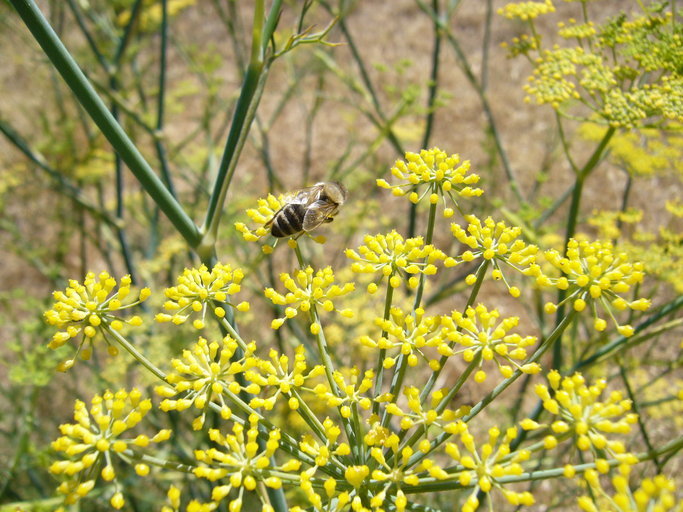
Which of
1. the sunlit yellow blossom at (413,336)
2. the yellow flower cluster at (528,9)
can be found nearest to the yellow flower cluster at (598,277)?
the sunlit yellow blossom at (413,336)

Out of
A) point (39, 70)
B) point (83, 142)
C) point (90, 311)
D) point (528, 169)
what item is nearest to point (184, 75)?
point (83, 142)

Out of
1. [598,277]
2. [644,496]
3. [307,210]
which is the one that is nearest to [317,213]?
[307,210]

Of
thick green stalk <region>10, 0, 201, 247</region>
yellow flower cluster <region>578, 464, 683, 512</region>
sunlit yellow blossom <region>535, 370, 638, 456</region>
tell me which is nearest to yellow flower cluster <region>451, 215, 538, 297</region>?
sunlit yellow blossom <region>535, 370, 638, 456</region>

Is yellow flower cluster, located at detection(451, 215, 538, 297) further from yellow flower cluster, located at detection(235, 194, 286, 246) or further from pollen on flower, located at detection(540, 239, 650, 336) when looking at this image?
yellow flower cluster, located at detection(235, 194, 286, 246)

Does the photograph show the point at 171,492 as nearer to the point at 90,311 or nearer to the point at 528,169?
the point at 90,311

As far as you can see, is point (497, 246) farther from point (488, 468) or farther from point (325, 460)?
point (325, 460)

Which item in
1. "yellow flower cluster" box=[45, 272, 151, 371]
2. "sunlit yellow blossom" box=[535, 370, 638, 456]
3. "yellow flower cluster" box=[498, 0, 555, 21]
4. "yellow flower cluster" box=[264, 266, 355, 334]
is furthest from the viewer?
"yellow flower cluster" box=[498, 0, 555, 21]
